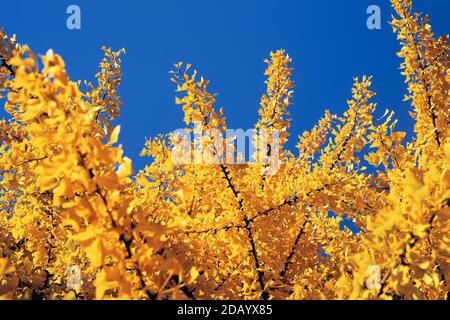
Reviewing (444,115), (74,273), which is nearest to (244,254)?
(74,273)

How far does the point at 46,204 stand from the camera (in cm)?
421

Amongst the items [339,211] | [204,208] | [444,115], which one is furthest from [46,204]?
[444,115]

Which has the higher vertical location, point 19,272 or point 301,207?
point 301,207

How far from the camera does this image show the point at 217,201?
12.6 ft

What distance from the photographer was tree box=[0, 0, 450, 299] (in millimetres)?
1834

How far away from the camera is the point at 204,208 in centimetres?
439

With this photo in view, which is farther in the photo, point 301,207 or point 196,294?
point 301,207

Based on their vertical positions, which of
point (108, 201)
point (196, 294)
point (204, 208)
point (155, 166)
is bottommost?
point (196, 294)

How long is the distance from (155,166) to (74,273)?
7.84ft

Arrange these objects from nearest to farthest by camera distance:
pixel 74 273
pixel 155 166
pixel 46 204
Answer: pixel 74 273
pixel 46 204
pixel 155 166

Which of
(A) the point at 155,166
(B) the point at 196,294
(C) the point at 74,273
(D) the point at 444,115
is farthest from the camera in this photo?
(A) the point at 155,166

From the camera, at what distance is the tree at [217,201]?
1.83 meters
